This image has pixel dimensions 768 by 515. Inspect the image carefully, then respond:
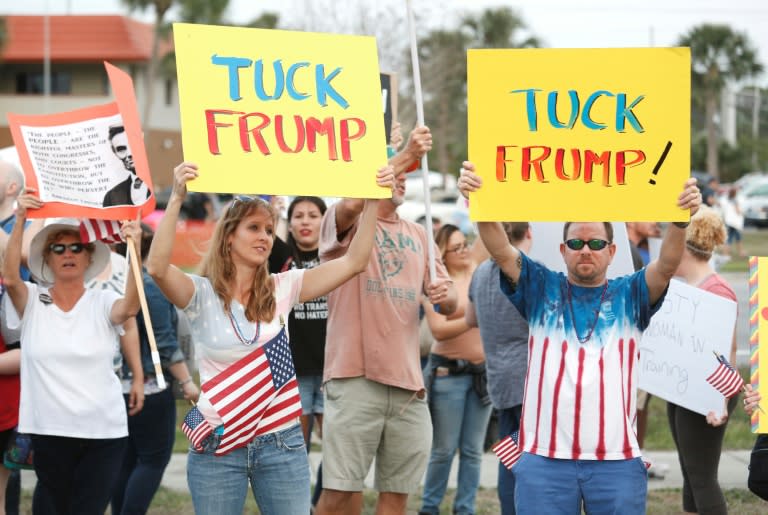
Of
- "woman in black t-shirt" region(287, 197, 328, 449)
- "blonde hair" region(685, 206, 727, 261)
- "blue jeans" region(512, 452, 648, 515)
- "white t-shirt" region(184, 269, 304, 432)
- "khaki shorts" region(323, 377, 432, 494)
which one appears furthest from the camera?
"woman in black t-shirt" region(287, 197, 328, 449)

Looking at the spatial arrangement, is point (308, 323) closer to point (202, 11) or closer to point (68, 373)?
point (68, 373)

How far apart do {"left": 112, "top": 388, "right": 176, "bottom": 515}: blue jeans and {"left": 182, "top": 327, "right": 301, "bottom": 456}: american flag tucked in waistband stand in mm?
1923

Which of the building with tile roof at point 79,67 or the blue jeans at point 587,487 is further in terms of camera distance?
the building with tile roof at point 79,67

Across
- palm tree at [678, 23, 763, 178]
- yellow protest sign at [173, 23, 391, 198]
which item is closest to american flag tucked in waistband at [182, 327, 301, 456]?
yellow protest sign at [173, 23, 391, 198]

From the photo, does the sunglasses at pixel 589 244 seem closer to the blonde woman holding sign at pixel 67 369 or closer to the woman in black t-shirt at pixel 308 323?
the blonde woman holding sign at pixel 67 369

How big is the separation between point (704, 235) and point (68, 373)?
3259 mm

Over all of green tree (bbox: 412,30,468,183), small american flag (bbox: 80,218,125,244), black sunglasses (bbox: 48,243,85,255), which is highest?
green tree (bbox: 412,30,468,183)

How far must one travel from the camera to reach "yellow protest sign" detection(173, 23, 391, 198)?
441cm

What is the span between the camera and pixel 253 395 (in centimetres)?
439

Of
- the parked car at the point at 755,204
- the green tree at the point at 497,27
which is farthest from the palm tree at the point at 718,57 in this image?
the parked car at the point at 755,204

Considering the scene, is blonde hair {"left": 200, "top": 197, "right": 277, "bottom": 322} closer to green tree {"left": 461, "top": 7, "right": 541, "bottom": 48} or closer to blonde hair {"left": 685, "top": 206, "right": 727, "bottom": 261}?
blonde hair {"left": 685, "top": 206, "right": 727, "bottom": 261}

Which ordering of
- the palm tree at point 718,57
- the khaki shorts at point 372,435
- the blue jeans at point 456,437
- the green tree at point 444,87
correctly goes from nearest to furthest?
1. the khaki shorts at point 372,435
2. the blue jeans at point 456,437
3. the green tree at point 444,87
4. the palm tree at point 718,57

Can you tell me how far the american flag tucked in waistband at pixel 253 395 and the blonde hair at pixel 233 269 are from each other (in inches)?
5.7

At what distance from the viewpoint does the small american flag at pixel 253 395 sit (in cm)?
437
